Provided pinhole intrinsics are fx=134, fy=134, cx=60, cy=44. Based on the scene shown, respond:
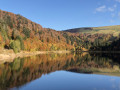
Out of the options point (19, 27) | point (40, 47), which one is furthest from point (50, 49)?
point (19, 27)

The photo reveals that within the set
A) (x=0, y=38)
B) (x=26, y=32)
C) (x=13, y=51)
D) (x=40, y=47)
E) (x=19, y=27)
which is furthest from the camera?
(x=19, y=27)

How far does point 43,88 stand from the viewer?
17969 mm

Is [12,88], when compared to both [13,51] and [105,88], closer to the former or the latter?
[105,88]

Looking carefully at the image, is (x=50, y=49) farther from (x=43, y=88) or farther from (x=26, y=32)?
(x=43, y=88)

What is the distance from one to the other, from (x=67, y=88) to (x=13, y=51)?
68502mm

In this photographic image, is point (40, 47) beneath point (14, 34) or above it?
beneath

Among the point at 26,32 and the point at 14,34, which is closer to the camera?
the point at 14,34

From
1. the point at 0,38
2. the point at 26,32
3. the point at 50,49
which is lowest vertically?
the point at 50,49

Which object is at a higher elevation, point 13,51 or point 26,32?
point 26,32

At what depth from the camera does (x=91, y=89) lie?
17.6 meters

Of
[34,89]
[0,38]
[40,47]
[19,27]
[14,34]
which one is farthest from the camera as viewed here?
[19,27]

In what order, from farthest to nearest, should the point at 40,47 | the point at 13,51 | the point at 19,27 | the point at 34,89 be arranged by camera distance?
the point at 19,27 → the point at 40,47 → the point at 13,51 → the point at 34,89

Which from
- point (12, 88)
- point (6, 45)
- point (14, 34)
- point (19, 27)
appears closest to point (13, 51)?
point (6, 45)

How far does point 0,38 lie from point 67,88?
8196 centimetres
